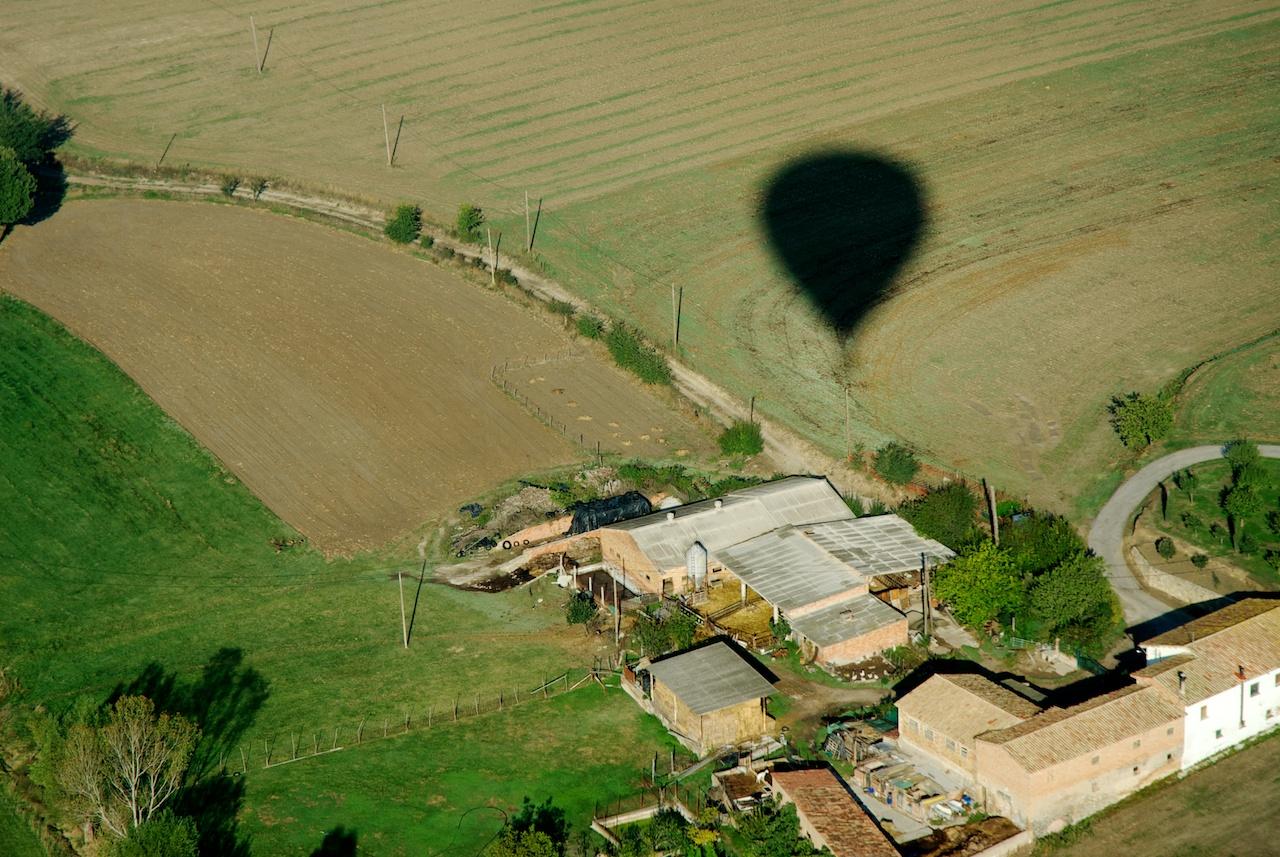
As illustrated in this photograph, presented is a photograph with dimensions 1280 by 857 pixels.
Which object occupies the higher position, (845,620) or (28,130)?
(28,130)

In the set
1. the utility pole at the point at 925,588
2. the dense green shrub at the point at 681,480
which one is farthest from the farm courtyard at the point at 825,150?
the utility pole at the point at 925,588

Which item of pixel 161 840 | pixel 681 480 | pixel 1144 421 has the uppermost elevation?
pixel 681 480

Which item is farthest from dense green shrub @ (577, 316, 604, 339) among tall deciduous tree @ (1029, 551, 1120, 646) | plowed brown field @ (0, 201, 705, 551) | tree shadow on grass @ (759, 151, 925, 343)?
tall deciduous tree @ (1029, 551, 1120, 646)

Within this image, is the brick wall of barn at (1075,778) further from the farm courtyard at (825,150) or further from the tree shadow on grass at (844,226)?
the tree shadow on grass at (844,226)

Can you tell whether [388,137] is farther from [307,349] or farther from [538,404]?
[538,404]

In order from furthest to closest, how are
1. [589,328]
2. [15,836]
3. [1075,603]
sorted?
[589,328] < [1075,603] < [15,836]

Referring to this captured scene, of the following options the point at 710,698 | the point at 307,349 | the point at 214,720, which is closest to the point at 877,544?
the point at 710,698

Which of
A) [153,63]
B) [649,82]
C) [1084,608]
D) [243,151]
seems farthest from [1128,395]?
[153,63]

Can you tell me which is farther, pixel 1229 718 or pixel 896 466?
pixel 896 466

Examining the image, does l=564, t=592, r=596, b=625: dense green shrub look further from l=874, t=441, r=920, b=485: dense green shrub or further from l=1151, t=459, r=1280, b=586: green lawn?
l=1151, t=459, r=1280, b=586: green lawn
